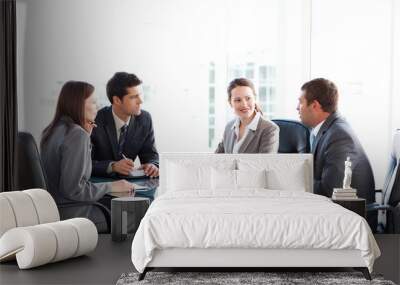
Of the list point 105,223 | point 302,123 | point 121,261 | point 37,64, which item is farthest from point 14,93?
point 302,123

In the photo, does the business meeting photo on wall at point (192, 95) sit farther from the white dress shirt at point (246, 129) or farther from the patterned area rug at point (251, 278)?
the patterned area rug at point (251, 278)

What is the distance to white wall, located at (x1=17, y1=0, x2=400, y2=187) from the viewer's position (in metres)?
8.30

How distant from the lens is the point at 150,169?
846cm

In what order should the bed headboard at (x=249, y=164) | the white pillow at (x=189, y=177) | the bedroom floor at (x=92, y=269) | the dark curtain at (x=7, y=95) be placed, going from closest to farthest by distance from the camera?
1. the bedroom floor at (x=92, y=269)
2. the white pillow at (x=189, y=177)
3. the bed headboard at (x=249, y=164)
4. the dark curtain at (x=7, y=95)

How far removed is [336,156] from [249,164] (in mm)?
1073

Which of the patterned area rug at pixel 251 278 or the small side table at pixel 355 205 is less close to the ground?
the small side table at pixel 355 205

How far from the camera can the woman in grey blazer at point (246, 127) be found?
8.38 meters

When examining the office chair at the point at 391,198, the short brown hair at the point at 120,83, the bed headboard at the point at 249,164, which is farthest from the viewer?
the short brown hair at the point at 120,83

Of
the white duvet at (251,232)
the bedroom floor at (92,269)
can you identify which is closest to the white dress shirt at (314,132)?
the bedroom floor at (92,269)

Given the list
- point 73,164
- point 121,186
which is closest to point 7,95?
point 73,164

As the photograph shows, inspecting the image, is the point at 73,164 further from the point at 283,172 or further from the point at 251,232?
the point at 251,232

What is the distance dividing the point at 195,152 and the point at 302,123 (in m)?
1.29

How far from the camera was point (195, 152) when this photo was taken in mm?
8391

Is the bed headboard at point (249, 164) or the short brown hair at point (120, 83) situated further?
the short brown hair at point (120, 83)
